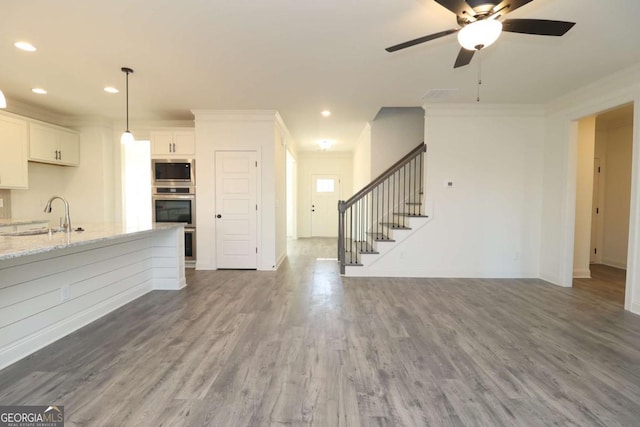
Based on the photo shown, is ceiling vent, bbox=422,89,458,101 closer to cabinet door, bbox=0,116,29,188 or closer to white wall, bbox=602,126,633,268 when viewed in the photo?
white wall, bbox=602,126,633,268

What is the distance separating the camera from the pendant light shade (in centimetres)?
186

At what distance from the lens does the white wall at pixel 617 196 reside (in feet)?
17.6

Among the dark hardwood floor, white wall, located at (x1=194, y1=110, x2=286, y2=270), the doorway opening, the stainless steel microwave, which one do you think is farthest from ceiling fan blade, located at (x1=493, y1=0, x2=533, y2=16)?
the stainless steel microwave

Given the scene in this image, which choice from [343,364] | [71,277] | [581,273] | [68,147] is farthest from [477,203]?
[68,147]

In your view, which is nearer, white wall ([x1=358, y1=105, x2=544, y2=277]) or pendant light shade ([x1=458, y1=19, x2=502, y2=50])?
pendant light shade ([x1=458, y1=19, x2=502, y2=50])

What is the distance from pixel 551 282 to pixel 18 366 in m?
6.20

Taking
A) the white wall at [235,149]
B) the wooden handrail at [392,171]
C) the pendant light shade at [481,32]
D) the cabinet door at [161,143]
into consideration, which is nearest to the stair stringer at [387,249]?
the wooden handrail at [392,171]

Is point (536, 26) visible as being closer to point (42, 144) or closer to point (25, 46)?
point (25, 46)

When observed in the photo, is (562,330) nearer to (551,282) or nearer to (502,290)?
(502,290)

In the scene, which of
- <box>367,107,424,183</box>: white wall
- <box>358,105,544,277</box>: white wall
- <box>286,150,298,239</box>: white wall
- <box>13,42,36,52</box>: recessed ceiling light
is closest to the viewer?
<box>13,42,36,52</box>: recessed ceiling light

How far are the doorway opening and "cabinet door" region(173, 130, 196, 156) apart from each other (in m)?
6.40

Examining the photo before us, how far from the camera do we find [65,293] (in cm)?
262

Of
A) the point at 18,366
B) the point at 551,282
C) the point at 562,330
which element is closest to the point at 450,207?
the point at 551,282

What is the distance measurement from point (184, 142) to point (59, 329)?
11.2ft
